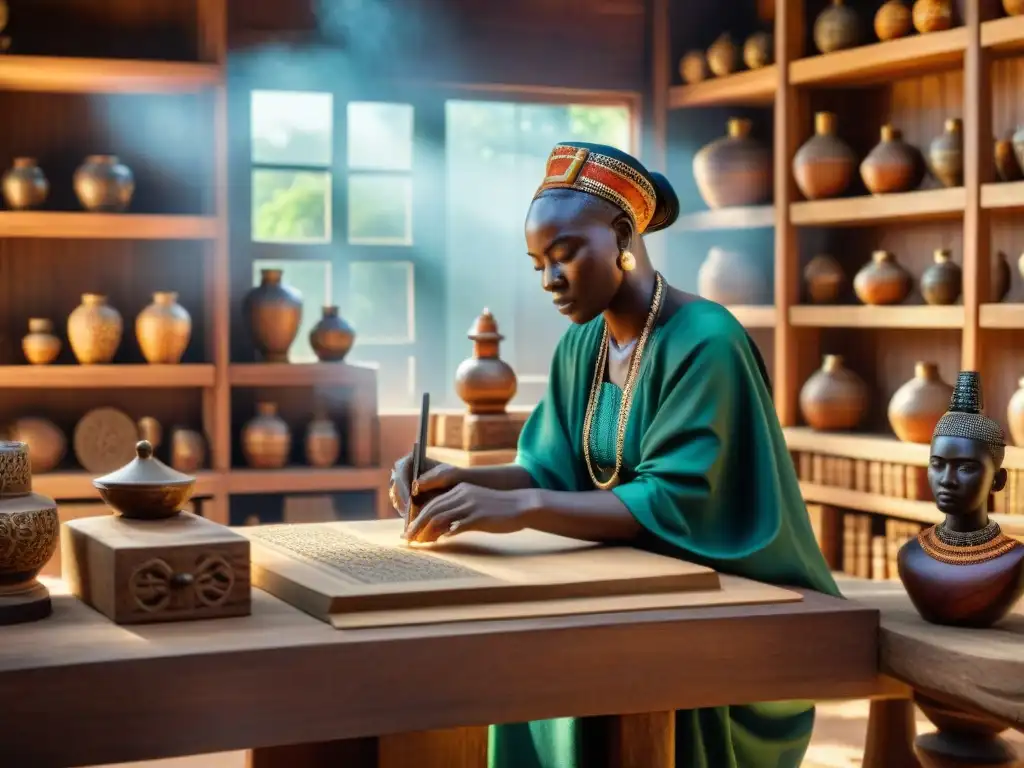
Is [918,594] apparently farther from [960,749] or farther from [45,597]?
[45,597]

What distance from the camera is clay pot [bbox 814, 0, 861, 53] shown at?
16.5ft

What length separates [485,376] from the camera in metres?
3.95

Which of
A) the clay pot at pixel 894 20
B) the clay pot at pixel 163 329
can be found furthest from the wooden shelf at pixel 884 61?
the clay pot at pixel 163 329

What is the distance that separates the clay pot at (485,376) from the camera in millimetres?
3953

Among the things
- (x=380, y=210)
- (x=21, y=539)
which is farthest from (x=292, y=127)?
(x=21, y=539)

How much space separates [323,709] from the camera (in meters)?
1.58

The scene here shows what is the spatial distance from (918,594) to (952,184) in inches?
124

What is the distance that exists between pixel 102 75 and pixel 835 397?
2.79m

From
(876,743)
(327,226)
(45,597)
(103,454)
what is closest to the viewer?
(45,597)

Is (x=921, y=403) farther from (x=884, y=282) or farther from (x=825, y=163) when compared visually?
(x=825, y=163)

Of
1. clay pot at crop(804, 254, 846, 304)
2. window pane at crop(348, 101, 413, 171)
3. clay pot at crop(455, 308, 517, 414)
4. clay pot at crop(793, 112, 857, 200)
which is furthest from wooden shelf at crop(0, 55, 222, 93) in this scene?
clay pot at crop(804, 254, 846, 304)

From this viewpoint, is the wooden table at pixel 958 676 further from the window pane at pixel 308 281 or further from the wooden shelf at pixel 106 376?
the window pane at pixel 308 281

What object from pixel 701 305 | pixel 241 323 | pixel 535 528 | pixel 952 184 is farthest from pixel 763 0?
pixel 535 528

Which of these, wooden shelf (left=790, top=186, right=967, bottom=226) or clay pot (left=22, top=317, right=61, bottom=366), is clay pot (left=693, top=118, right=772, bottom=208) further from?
clay pot (left=22, top=317, right=61, bottom=366)
